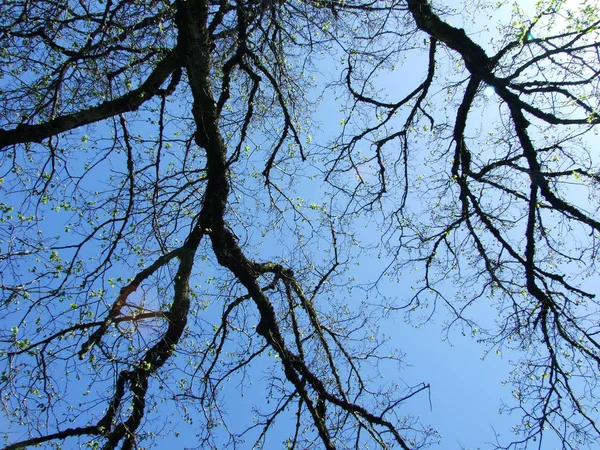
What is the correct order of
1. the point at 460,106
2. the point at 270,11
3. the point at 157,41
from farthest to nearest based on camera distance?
the point at 460,106 → the point at 270,11 → the point at 157,41

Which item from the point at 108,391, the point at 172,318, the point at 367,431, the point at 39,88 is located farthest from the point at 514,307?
the point at 39,88

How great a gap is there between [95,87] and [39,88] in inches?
25.0

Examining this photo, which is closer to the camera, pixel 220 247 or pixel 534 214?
pixel 534 214

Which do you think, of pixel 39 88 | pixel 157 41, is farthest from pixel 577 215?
pixel 39 88

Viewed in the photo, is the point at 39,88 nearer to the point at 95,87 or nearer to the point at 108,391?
the point at 95,87

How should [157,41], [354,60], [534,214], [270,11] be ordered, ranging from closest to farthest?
[157,41] → [534,214] → [270,11] → [354,60]

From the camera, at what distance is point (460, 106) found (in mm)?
6277

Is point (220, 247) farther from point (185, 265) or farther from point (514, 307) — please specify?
point (514, 307)

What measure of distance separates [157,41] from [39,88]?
4.77ft

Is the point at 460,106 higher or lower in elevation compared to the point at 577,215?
higher

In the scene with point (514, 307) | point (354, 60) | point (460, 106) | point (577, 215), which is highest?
point (354, 60)

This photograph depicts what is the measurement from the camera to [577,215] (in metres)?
5.31

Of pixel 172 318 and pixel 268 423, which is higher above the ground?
pixel 172 318

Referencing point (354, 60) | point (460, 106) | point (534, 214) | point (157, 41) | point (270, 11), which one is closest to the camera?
point (157, 41)
